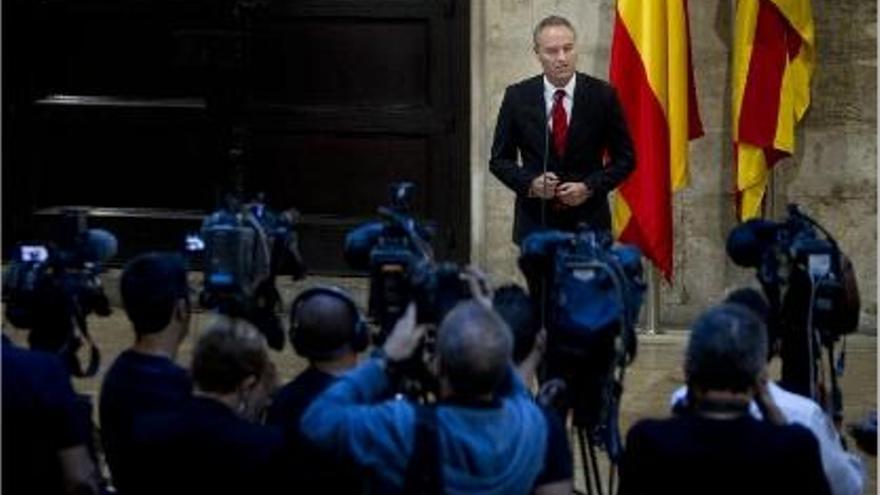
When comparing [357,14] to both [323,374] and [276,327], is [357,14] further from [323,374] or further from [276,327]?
[323,374]

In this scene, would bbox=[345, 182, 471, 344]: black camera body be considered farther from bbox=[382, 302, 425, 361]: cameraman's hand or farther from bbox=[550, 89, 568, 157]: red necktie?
bbox=[550, 89, 568, 157]: red necktie

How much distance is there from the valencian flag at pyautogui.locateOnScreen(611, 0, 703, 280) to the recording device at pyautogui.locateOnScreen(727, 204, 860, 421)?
457 cm

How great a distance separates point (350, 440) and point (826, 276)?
1874 mm

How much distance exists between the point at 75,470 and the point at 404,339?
91 centimetres

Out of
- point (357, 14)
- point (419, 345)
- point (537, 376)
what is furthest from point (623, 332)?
point (357, 14)

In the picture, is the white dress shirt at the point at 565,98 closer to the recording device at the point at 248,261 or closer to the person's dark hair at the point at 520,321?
the recording device at the point at 248,261

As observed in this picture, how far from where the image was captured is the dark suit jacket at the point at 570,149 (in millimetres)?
10000

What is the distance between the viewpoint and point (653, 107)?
1166 cm

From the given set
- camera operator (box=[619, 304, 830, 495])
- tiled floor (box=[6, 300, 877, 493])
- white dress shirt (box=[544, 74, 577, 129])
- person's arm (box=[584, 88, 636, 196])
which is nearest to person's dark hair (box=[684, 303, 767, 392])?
camera operator (box=[619, 304, 830, 495])

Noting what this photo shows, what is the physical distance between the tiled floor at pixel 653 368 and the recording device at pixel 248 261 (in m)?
2.64

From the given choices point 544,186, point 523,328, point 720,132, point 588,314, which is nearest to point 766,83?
point 720,132

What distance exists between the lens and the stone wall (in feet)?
39.7

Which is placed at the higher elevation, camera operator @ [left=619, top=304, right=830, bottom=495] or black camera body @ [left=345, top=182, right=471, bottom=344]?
black camera body @ [left=345, top=182, right=471, bottom=344]

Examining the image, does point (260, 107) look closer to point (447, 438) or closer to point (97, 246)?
point (97, 246)
